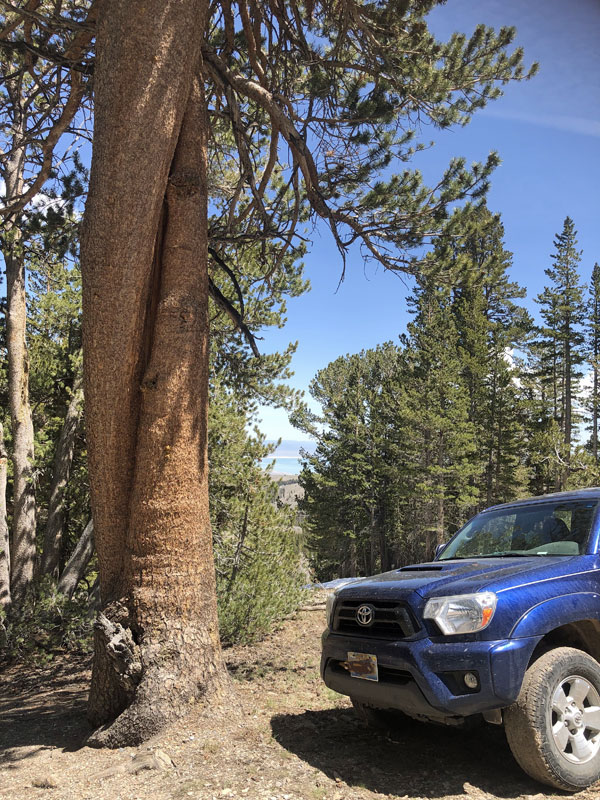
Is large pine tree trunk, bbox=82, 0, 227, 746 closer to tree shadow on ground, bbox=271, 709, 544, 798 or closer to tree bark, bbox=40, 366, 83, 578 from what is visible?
tree shadow on ground, bbox=271, 709, 544, 798

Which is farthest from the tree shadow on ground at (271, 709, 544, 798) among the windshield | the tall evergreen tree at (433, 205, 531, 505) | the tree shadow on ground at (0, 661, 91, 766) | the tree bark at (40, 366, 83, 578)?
the tall evergreen tree at (433, 205, 531, 505)

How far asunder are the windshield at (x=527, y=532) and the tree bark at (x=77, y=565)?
656 centimetres

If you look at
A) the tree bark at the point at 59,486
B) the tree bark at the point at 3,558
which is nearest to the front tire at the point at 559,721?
the tree bark at the point at 3,558

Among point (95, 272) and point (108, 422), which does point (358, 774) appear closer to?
point (108, 422)

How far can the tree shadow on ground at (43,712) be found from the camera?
4781 mm

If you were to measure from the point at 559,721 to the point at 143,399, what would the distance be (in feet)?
12.6

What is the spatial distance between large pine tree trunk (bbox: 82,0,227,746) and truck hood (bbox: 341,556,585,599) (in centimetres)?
142

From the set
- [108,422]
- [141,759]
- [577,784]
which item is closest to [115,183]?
[108,422]

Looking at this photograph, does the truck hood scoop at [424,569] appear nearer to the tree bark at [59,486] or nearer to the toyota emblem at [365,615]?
the toyota emblem at [365,615]

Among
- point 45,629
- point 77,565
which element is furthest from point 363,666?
point 77,565

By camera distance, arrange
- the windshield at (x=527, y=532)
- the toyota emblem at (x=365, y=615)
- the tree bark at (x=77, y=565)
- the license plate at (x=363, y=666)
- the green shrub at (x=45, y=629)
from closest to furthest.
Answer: the license plate at (x=363, y=666)
the toyota emblem at (x=365, y=615)
the windshield at (x=527, y=532)
the green shrub at (x=45, y=629)
the tree bark at (x=77, y=565)

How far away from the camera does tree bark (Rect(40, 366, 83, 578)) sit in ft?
33.4

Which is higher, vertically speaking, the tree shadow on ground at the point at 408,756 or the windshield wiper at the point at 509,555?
the windshield wiper at the point at 509,555

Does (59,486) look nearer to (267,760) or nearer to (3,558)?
(3,558)
